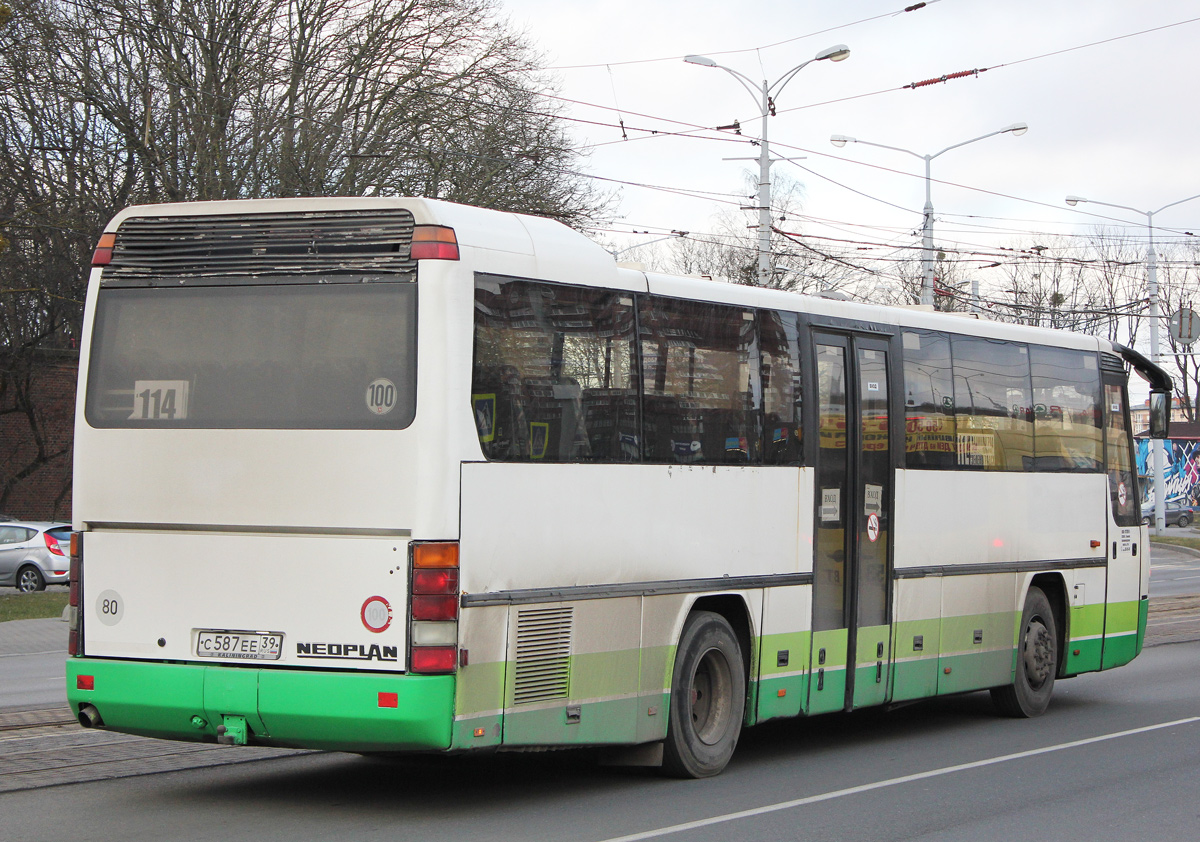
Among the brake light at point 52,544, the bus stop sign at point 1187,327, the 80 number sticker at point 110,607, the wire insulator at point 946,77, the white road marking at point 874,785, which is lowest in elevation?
the white road marking at point 874,785

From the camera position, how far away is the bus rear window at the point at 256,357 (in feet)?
24.8

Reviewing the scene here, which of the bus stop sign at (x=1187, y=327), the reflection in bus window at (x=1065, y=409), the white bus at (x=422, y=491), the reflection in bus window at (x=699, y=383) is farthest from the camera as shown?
the bus stop sign at (x=1187, y=327)

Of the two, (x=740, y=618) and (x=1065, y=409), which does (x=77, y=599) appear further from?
(x=1065, y=409)

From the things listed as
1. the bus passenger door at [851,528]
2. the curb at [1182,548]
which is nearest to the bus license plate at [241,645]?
the bus passenger door at [851,528]

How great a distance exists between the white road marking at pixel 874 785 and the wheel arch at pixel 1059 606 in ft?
4.06

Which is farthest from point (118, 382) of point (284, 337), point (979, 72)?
point (979, 72)

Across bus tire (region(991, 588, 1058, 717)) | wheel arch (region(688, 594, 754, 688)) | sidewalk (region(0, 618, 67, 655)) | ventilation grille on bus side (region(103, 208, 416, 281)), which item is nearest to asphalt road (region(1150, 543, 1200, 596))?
bus tire (region(991, 588, 1058, 717))

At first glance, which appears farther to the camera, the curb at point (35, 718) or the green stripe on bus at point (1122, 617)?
the green stripe on bus at point (1122, 617)

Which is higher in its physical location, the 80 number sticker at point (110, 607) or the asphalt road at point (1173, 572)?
the 80 number sticker at point (110, 607)

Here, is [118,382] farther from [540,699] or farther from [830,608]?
[830,608]

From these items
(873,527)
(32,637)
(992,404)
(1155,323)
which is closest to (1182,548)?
(1155,323)

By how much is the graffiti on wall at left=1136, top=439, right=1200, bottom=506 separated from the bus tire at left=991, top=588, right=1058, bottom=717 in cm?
5584

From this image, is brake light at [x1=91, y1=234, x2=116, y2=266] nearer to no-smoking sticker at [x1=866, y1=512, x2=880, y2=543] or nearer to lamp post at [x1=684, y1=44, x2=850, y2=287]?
no-smoking sticker at [x1=866, y1=512, x2=880, y2=543]

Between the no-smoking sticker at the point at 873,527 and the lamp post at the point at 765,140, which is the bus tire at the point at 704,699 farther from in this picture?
the lamp post at the point at 765,140
